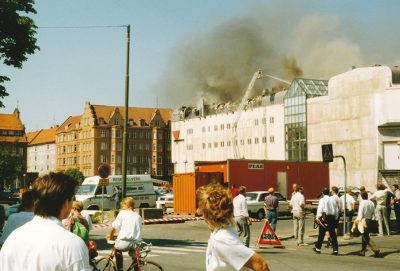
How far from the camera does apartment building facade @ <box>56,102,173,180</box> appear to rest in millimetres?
135837

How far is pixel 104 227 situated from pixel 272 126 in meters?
73.5

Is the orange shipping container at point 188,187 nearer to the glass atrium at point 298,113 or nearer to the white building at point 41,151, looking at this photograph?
the glass atrium at point 298,113

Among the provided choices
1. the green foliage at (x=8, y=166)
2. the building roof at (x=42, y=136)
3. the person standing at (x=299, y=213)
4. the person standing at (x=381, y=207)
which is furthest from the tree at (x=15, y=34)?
the building roof at (x=42, y=136)

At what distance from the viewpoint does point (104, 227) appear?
89.0 ft

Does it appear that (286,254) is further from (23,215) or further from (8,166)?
(8,166)

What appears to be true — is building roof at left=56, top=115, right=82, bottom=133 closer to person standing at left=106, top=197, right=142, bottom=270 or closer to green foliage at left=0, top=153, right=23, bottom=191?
green foliage at left=0, top=153, right=23, bottom=191

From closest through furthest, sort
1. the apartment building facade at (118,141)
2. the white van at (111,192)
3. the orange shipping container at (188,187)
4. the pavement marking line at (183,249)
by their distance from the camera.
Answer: the pavement marking line at (183,249), the orange shipping container at (188,187), the white van at (111,192), the apartment building facade at (118,141)

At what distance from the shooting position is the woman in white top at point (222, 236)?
4172mm

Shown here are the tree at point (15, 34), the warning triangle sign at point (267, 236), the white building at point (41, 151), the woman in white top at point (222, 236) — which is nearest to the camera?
the woman in white top at point (222, 236)

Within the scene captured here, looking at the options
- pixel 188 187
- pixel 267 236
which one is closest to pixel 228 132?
pixel 188 187

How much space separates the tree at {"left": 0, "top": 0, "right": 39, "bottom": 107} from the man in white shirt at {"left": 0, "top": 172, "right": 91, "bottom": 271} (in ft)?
56.0

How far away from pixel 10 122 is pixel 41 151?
12.2m

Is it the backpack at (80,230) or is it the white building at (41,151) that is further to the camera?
the white building at (41,151)

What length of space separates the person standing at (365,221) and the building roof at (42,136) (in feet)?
486
